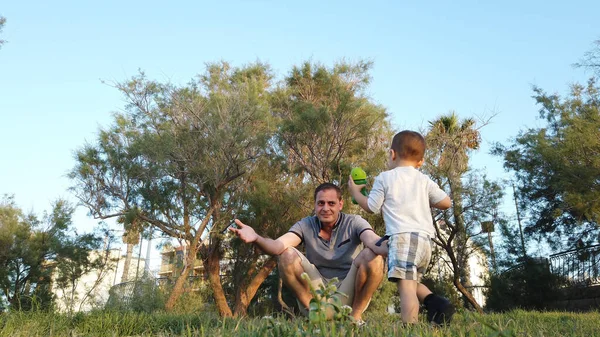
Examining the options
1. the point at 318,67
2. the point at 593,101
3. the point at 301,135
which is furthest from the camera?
the point at 318,67

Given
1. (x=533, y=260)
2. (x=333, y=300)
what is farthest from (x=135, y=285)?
(x=333, y=300)

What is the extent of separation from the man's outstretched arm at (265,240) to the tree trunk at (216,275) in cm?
1468

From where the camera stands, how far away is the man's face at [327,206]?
408 cm

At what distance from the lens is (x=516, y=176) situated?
70.7 feet

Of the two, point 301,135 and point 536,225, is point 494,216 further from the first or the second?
point 301,135

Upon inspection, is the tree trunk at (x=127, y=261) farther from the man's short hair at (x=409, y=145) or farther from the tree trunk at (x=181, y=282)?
the man's short hair at (x=409, y=145)

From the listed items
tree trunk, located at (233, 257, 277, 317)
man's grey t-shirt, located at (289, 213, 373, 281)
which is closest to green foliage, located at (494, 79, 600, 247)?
tree trunk, located at (233, 257, 277, 317)

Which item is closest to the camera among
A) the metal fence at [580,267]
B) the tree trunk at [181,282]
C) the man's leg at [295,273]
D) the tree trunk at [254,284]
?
the man's leg at [295,273]

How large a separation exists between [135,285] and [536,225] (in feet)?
52.7

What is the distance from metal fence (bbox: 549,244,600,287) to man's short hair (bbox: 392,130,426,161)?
43.6 ft

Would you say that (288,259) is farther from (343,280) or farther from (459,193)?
(459,193)

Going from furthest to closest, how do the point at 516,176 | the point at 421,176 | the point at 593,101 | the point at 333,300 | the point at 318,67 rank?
1. the point at 516,176
2. the point at 318,67
3. the point at 593,101
4. the point at 421,176
5. the point at 333,300

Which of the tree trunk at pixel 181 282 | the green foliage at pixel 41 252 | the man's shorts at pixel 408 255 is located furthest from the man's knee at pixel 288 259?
the green foliage at pixel 41 252

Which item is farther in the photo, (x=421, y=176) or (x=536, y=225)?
(x=536, y=225)
